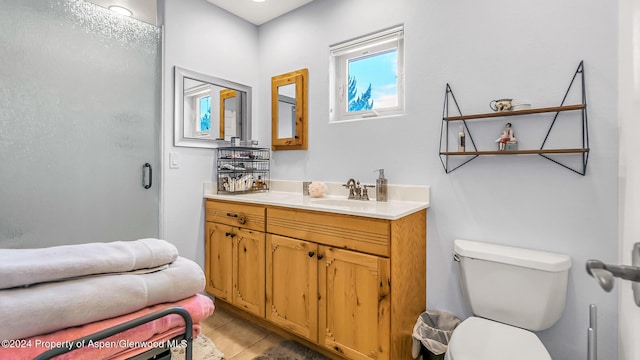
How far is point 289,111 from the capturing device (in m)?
2.50

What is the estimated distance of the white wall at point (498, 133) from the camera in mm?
1336

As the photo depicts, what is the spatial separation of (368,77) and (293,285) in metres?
1.57

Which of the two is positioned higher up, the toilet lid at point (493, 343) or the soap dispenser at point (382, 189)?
the soap dispenser at point (382, 189)

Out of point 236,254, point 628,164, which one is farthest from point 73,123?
point 628,164

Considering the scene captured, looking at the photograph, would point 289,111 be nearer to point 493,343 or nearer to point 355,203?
point 355,203

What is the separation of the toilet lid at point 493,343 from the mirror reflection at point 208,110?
2127 mm

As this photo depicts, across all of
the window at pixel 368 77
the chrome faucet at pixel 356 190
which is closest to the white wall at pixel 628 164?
the window at pixel 368 77

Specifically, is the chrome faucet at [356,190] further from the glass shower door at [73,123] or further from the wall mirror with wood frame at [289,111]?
the glass shower door at [73,123]

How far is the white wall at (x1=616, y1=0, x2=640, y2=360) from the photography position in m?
0.93

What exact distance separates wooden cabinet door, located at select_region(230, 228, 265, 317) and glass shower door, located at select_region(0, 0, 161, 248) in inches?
24.8

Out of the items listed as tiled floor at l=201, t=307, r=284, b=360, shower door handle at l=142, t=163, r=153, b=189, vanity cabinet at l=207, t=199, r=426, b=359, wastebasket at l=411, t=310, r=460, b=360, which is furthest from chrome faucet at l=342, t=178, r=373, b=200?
shower door handle at l=142, t=163, r=153, b=189

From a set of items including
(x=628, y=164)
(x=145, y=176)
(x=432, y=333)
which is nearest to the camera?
(x=628, y=164)

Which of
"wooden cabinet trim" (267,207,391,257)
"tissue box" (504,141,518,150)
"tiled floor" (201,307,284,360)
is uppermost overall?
"tissue box" (504,141,518,150)

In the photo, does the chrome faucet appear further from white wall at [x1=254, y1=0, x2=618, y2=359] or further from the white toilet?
the white toilet
